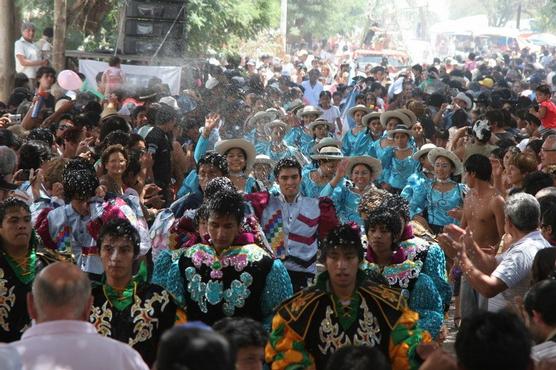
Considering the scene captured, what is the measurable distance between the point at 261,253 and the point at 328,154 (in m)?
5.37

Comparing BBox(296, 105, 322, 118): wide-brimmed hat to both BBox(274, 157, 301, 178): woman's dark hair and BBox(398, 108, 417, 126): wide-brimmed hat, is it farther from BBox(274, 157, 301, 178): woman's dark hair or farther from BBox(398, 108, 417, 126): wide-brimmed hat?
BBox(274, 157, 301, 178): woman's dark hair

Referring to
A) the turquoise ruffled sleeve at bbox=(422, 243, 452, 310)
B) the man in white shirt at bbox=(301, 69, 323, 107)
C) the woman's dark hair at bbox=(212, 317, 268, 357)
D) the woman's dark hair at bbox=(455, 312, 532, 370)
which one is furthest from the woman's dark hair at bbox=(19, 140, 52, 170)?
the man in white shirt at bbox=(301, 69, 323, 107)

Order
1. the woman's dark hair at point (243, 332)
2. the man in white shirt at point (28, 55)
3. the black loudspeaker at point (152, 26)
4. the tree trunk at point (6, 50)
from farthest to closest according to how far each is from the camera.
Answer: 1. the black loudspeaker at point (152, 26)
2. the man in white shirt at point (28, 55)
3. the tree trunk at point (6, 50)
4. the woman's dark hair at point (243, 332)

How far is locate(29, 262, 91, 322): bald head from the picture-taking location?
4.56m

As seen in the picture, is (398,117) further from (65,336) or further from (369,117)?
(65,336)

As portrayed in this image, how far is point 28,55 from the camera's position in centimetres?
2023

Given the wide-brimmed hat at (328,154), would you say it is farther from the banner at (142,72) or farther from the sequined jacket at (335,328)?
the banner at (142,72)

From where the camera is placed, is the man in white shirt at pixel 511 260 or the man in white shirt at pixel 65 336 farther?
the man in white shirt at pixel 511 260

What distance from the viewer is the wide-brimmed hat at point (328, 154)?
38.4 feet

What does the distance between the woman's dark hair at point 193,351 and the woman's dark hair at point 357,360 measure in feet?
2.37

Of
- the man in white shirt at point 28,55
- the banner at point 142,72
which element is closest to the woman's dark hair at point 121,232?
the banner at point 142,72

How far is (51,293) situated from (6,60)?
1540 centimetres

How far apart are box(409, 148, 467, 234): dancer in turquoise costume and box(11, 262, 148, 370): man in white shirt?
6.48m

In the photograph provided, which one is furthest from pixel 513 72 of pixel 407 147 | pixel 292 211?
pixel 292 211
